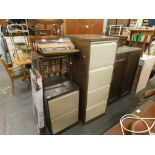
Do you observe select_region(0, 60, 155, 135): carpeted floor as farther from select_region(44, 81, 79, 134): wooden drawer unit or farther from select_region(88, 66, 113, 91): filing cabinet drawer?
select_region(88, 66, 113, 91): filing cabinet drawer

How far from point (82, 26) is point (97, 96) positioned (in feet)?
8.05

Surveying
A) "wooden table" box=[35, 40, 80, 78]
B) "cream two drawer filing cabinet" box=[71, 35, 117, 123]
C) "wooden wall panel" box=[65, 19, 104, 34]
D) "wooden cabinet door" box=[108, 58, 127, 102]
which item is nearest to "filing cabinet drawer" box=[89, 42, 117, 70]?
"cream two drawer filing cabinet" box=[71, 35, 117, 123]

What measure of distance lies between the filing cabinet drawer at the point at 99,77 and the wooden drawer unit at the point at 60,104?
0.21 metres

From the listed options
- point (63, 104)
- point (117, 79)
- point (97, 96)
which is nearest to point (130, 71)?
point (117, 79)

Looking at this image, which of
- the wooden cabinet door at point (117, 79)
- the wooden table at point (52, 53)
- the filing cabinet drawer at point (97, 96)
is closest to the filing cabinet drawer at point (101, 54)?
the wooden table at point (52, 53)

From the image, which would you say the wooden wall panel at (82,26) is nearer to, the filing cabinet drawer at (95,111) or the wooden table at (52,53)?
the wooden table at (52,53)

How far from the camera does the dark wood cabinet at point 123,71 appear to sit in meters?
2.08

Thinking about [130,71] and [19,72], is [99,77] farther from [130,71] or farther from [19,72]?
[19,72]

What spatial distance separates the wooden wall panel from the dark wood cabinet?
1.62 meters

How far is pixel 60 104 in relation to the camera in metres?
1.52

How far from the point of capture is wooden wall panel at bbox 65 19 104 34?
131 inches

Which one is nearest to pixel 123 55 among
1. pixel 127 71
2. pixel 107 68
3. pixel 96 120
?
pixel 127 71
